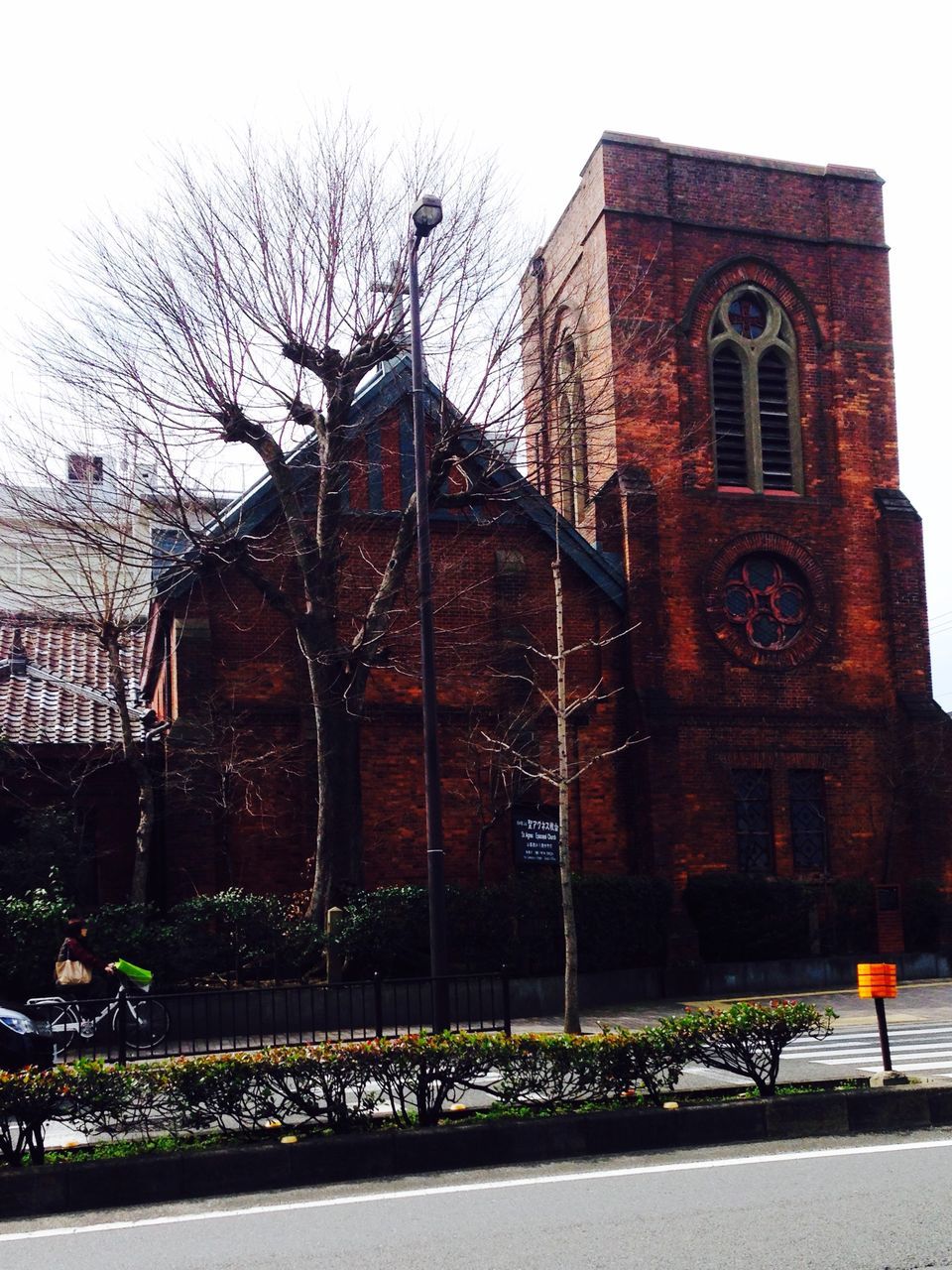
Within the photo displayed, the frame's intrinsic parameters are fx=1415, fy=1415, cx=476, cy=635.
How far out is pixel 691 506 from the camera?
2642 cm

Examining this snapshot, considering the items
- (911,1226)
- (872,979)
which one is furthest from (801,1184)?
(872,979)

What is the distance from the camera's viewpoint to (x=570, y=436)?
22.9 metres

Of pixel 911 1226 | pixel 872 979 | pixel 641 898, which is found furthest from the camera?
pixel 641 898

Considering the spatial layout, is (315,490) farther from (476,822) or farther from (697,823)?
(697,823)

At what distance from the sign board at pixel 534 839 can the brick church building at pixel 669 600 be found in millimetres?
2318

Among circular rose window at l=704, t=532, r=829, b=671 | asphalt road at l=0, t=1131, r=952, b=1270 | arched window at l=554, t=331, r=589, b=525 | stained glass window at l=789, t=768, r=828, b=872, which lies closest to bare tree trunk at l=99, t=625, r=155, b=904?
arched window at l=554, t=331, r=589, b=525

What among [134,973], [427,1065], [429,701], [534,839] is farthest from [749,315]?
[427,1065]

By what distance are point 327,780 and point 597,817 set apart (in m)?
5.98

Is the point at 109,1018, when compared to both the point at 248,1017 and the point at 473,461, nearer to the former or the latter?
the point at 248,1017

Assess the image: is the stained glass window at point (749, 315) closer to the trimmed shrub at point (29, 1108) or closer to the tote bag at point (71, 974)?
the tote bag at point (71, 974)

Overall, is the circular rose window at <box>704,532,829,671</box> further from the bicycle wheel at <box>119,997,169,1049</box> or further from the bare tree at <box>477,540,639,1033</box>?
the bicycle wheel at <box>119,997,169,1049</box>

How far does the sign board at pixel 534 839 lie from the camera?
2034 centimetres

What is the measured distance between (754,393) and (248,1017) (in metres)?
17.2

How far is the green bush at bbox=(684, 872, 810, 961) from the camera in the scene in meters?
23.9
